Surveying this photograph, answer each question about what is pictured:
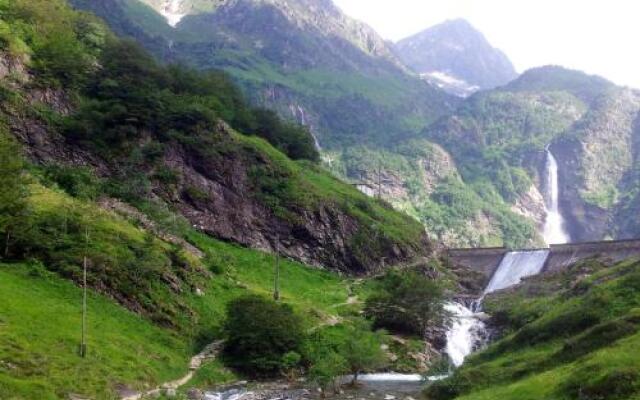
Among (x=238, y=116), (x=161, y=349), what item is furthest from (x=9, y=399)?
(x=238, y=116)

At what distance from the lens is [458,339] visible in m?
98.1

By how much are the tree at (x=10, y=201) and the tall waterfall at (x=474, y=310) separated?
203ft

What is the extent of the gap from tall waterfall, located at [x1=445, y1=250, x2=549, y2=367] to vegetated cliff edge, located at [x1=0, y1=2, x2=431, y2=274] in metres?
19.4

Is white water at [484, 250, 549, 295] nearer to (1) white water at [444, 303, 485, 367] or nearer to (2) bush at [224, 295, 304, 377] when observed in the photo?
(1) white water at [444, 303, 485, 367]

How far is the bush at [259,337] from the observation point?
241 ft

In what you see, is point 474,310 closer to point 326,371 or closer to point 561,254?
point 561,254

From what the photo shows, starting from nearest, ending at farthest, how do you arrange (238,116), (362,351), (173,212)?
(362,351) < (173,212) < (238,116)

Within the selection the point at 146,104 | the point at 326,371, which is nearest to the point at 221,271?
the point at 326,371

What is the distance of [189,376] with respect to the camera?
6656cm

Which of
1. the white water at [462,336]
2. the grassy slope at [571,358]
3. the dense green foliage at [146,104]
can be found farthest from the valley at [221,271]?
the dense green foliage at [146,104]

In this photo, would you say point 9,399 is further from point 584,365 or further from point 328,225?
point 328,225

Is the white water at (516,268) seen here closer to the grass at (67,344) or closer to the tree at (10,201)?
the grass at (67,344)

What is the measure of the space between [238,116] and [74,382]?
356 feet

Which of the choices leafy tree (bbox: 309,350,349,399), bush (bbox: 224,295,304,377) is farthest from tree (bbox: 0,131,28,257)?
leafy tree (bbox: 309,350,349,399)
